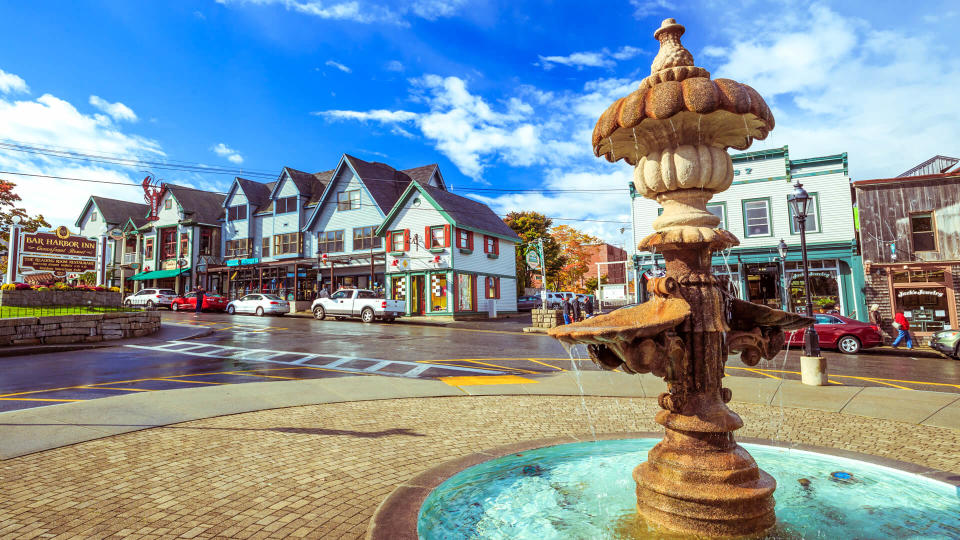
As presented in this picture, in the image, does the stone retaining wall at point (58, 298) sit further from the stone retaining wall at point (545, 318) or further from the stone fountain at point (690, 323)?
the stone fountain at point (690, 323)

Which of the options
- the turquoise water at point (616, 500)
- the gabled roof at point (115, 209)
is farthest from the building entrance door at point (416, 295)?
the gabled roof at point (115, 209)

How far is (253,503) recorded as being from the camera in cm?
388

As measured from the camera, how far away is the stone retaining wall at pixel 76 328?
1496 cm

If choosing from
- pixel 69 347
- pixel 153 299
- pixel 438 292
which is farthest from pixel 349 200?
pixel 69 347

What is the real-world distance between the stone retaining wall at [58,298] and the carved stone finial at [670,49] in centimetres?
2413

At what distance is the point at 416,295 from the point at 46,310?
18.9 meters

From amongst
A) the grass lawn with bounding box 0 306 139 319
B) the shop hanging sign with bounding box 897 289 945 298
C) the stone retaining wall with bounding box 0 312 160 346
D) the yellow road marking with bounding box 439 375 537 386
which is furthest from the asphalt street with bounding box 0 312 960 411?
the shop hanging sign with bounding box 897 289 945 298

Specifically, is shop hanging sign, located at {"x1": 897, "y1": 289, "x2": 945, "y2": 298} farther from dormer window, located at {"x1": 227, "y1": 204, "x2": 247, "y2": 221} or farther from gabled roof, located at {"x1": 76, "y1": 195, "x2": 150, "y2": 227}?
gabled roof, located at {"x1": 76, "y1": 195, "x2": 150, "y2": 227}

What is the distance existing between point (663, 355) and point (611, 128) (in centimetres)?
180

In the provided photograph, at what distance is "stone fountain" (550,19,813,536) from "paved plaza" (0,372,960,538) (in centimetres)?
215

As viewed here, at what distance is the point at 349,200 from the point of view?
121ft

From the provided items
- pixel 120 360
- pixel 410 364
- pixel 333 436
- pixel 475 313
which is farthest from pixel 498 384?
pixel 475 313

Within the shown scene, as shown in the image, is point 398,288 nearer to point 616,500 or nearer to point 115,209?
point 616,500

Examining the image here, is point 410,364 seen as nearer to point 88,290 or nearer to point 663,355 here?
point 663,355
